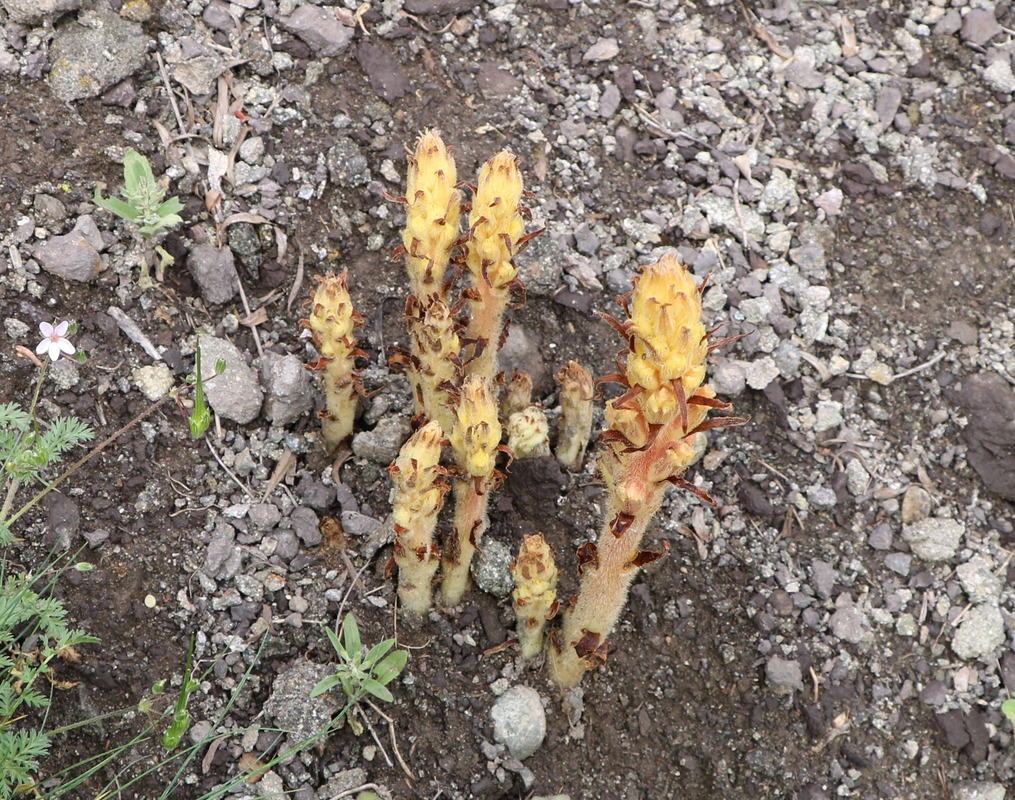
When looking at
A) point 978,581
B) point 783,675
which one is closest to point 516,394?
point 783,675

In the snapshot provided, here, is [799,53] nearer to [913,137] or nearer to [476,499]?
[913,137]

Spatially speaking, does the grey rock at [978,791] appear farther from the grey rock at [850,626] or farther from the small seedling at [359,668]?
the small seedling at [359,668]

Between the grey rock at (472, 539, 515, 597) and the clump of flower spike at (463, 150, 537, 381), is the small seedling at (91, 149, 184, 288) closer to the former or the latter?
the clump of flower spike at (463, 150, 537, 381)

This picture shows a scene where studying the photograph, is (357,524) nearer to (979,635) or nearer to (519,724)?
(519,724)

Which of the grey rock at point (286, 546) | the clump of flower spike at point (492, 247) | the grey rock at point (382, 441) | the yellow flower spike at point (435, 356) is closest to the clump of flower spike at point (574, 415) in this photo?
the clump of flower spike at point (492, 247)

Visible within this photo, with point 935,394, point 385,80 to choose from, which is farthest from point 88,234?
point 935,394
